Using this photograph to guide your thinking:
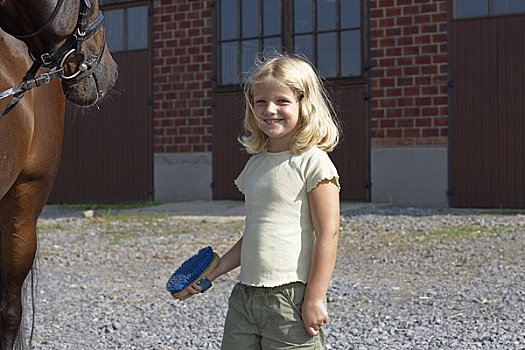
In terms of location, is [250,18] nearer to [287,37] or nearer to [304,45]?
[287,37]

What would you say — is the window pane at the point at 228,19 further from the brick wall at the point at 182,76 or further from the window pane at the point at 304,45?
the window pane at the point at 304,45

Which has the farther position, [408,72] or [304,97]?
[408,72]

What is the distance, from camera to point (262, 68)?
7.16 ft

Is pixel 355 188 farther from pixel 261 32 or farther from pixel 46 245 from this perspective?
pixel 46 245

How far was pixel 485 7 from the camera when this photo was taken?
30.6 ft

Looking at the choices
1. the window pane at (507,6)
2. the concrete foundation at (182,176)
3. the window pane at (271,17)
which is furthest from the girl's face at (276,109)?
the concrete foundation at (182,176)

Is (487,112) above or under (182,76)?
under

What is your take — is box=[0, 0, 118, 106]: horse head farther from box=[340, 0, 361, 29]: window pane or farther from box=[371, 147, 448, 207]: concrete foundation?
box=[340, 0, 361, 29]: window pane

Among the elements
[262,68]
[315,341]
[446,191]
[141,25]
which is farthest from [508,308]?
[141,25]

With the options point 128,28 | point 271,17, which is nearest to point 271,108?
point 271,17

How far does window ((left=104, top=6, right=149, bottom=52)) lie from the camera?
11844 millimetres

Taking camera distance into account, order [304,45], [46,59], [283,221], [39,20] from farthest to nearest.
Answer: [304,45], [46,59], [39,20], [283,221]

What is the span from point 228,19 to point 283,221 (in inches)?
368

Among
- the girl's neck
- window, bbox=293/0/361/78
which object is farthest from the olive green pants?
window, bbox=293/0/361/78
